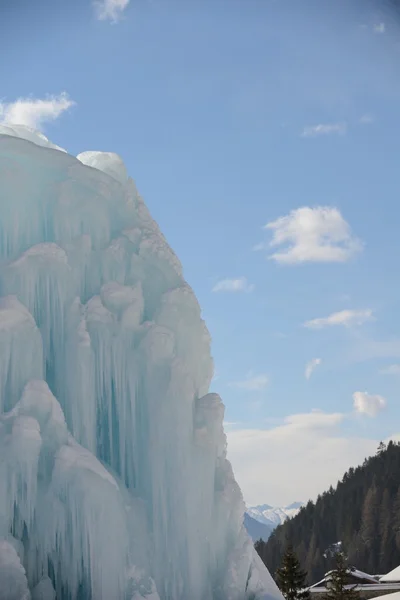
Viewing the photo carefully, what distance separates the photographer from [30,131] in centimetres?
2398

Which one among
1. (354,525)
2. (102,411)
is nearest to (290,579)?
(102,411)

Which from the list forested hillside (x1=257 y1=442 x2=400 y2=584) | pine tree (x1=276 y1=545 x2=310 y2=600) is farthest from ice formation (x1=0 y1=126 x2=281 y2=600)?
forested hillside (x1=257 y1=442 x2=400 y2=584)

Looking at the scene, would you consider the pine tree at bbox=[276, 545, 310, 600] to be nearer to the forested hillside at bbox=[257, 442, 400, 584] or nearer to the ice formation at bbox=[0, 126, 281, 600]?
the ice formation at bbox=[0, 126, 281, 600]

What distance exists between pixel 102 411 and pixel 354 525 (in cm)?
6807

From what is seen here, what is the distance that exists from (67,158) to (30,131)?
357 centimetres

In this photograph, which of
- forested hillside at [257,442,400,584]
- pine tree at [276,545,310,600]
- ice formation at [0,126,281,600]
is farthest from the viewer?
forested hillside at [257,442,400,584]

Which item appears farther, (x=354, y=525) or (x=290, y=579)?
(x=354, y=525)

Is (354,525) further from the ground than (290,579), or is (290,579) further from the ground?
(354,525)

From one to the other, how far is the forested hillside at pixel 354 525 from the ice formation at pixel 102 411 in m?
56.3

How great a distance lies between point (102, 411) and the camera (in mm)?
19344

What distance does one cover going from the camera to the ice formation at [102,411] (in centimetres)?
1681

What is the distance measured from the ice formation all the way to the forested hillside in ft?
185

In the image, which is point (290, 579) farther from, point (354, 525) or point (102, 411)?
point (354, 525)

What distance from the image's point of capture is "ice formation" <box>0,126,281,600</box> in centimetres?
1681
